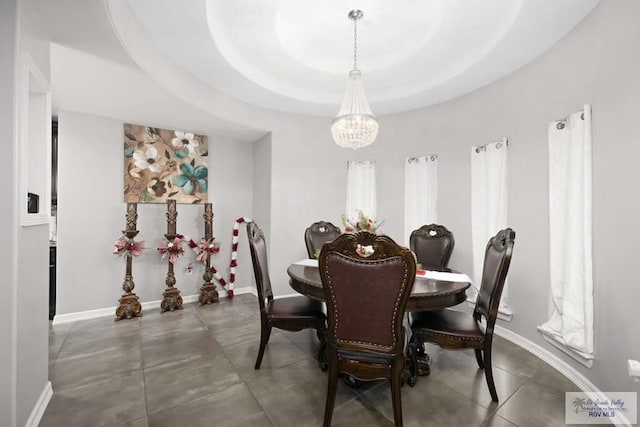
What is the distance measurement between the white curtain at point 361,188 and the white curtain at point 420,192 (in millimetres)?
532

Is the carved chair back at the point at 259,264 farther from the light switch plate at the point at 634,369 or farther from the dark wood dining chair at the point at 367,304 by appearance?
the light switch plate at the point at 634,369

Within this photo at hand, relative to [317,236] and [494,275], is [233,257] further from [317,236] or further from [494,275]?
[494,275]

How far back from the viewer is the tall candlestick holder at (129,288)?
3.23 metres

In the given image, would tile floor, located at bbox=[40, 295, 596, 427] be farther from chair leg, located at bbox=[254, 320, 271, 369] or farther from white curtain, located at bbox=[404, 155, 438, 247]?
white curtain, located at bbox=[404, 155, 438, 247]

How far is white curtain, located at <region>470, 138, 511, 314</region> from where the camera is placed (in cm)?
283

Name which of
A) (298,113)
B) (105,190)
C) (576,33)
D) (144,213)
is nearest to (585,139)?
(576,33)

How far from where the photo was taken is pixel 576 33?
212 cm

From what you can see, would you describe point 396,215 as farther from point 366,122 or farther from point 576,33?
point 576,33

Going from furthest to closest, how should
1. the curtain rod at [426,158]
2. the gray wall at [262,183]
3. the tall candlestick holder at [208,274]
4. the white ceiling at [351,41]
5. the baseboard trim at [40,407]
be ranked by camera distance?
the gray wall at [262,183]
the tall candlestick holder at [208,274]
the curtain rod at [426,158]
the white ceiling at [351,41]
the baseboard trim at [40,407]

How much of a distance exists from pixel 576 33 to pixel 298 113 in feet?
10.0

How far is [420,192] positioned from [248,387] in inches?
121

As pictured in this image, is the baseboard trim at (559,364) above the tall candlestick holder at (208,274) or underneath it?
underneath

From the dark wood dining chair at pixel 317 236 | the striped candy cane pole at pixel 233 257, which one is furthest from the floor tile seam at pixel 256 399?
the striped candy cane pole at pixel 233 257

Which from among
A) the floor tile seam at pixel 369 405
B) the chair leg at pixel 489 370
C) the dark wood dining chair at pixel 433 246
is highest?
the dark wood dining chair at pixel 433 246
